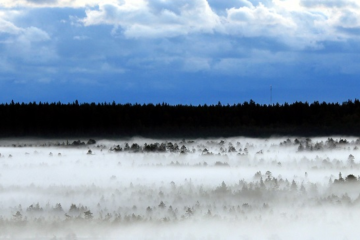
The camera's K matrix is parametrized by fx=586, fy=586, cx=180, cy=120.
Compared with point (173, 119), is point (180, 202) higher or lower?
lower

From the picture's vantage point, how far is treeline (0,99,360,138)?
5425 cm

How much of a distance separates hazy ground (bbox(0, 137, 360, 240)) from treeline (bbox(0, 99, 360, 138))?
94.2 ft

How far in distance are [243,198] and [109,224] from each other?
438 cm

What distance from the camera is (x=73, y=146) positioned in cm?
4359

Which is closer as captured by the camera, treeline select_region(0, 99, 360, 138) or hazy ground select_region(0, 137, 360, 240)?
hazy ground select_region(0, 137, 360, 240)

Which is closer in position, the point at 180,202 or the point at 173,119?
the point at 180,202

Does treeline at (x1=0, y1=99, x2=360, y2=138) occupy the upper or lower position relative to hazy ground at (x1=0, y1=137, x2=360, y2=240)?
upper

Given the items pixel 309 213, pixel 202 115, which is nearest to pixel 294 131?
pixel 202 115

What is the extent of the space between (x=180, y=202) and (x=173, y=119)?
161ft

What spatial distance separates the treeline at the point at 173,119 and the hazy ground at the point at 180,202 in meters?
28.7

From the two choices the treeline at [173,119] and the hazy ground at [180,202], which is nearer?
the hazy ground at [180,202]

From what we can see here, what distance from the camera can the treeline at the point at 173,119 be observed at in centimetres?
5425

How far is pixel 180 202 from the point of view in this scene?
1484cm

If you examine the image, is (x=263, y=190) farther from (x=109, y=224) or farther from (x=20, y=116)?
Answer: (x=20, y=116)
